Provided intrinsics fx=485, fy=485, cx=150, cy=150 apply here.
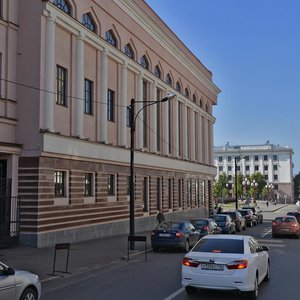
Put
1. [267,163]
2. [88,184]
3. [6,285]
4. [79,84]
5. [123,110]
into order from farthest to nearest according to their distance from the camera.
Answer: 1. [267,163]
2. [123,110]
3. [88,184]
4. [79,84]
5. [6,285]

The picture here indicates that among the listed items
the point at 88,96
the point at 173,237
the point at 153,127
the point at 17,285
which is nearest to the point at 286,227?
the point at 173,237

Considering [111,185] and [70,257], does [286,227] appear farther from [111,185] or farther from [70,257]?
[70,257]

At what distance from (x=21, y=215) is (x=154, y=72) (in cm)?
2021

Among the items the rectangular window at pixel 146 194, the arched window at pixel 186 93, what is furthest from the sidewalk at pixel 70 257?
the arched window at pixel 186 93

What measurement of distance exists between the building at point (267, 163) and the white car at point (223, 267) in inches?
6058

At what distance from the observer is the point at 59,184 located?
24000mm

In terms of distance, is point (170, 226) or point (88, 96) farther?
point (88, 96)

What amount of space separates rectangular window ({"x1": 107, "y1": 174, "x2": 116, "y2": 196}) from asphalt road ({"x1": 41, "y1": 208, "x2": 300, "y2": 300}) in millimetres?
11800

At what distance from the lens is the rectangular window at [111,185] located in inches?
1179

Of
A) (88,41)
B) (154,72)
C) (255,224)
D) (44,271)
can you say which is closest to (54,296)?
(44,271)

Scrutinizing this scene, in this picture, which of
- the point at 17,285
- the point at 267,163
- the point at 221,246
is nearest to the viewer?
the point at 17,285

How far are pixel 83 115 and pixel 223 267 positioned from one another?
1756 centimetres

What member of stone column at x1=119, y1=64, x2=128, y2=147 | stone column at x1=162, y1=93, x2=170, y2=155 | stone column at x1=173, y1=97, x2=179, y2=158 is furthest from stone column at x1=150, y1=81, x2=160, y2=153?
stone column at x1=119, y1=64, x2=128, y2=147

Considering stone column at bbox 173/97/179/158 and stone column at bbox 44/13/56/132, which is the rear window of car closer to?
stone column at bbox 44/13/56/132
